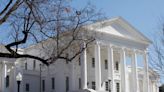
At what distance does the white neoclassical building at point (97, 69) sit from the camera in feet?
183

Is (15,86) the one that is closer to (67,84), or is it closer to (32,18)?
(67,84)

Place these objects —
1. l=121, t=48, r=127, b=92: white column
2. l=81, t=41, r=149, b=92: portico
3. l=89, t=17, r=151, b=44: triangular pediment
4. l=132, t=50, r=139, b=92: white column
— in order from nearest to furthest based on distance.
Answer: l=81, t=41, r=149, b=92: portico, l=89, t=17, r=151, b=44: triangular pediment, l=121, t=48, r=127, b=92: white column, l=132, t=50, r=139, b=92: white column

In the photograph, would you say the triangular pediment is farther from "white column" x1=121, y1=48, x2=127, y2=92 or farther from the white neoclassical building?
"white column" x1=121, y1=48, x2=127, y2=92

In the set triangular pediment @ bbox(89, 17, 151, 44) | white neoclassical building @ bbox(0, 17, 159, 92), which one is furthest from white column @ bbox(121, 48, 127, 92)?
triangular pediment @ bbox(89, 17, 151, 44)

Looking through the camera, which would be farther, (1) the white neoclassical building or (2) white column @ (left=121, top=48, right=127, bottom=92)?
(2) white column @ (left=121, top=48, right=127, bottom=92)

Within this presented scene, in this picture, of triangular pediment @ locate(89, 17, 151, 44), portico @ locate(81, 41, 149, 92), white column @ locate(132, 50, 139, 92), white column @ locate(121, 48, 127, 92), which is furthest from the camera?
white column @ locate(132, 50, 139, 92)

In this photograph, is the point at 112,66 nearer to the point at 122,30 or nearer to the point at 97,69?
the point at 97,69

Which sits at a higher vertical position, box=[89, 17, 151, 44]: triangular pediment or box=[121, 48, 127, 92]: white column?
box=[89, 17, 151, 44]: triangular pediment

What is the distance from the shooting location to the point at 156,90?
249 feet

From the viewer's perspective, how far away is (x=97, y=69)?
2188 inches

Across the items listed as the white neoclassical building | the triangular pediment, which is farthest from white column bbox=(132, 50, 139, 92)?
the triangular pediment

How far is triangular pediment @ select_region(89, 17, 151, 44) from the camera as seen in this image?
59316mm

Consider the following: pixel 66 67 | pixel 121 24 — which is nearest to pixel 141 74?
pixel 121 24

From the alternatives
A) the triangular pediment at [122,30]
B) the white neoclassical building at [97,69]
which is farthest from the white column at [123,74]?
the triangular pediment at [122,30]
